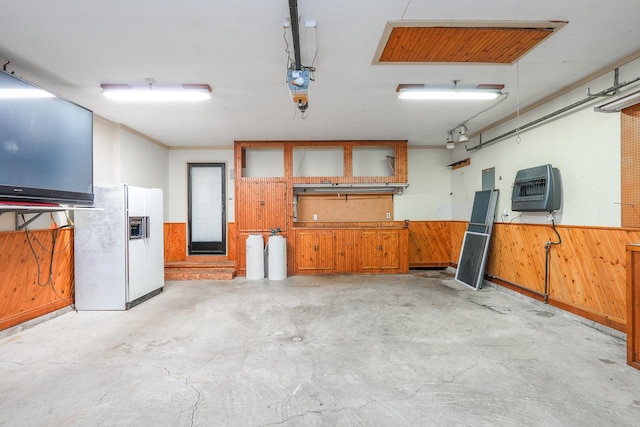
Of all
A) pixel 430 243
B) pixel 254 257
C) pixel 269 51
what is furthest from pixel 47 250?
pixel 430 243

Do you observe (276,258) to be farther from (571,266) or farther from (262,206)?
(571,266)

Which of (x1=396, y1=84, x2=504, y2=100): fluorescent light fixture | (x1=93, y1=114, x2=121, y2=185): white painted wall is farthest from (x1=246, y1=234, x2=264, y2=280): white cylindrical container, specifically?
(x1=396, y1=84, x2=504, y2=100): fluorescent light fixture

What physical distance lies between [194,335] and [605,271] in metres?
4.70

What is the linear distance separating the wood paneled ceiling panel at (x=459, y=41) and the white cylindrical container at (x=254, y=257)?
4.00 m

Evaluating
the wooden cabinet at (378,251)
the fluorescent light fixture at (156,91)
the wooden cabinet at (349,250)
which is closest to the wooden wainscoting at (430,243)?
the wooden cabinet at (349,250)

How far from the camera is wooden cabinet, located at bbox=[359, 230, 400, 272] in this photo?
5.99 metres

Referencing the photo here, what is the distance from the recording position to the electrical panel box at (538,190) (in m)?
3.64

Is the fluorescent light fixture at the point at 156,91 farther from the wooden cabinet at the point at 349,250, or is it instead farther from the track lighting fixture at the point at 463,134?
the track lighting fixture at the point at 463,134

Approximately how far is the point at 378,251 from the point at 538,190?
3.04 m

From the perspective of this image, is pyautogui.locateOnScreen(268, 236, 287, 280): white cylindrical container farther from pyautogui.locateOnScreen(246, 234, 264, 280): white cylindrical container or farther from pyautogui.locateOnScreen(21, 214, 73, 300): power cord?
pyautogui.locateOnScreen(21, 214, 73, 300): power cord

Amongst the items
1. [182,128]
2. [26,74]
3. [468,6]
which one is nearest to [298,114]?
[182,128]

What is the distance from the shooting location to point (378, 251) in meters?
6.00

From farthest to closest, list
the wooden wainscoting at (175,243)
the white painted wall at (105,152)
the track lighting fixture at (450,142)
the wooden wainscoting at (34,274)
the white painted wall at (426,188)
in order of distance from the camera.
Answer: the white painted wall at (426,188) → the wooden wainscoting at (175,243) → the track lighting fixture at (450,142) → the white painted wall at (105,152) → the wooden wainscoting at (34,274)

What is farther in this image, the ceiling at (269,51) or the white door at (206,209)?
the white door at (206,209)
